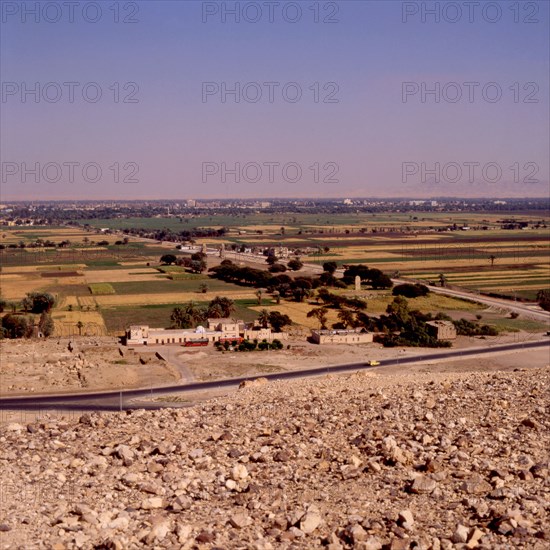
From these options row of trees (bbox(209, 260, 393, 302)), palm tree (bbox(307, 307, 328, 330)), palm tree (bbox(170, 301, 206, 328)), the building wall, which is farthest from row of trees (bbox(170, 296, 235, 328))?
row of trees (bbox(209, 260, 393, 302))

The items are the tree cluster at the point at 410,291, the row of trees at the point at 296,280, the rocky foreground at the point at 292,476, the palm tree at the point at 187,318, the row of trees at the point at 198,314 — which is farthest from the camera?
the row of trees at the point at 296,280

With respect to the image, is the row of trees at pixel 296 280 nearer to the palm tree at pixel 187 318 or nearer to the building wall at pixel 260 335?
the palm tree at pixel 187 318

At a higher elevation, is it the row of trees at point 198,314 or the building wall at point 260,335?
the row of trees at point 198,314

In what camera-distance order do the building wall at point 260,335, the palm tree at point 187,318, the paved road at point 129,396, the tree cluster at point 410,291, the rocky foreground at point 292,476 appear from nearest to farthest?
the rocky foreground at point 292,476, the paved road at point 129,396, the building wall at point 260,335, the palm tree at point 187,318, the tree cluster at point 410,291

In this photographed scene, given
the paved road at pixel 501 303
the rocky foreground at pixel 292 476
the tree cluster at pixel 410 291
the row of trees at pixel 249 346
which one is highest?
the rocky foreground at pixel 292 476

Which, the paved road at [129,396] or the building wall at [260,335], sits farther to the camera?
the building wall at [260,335]

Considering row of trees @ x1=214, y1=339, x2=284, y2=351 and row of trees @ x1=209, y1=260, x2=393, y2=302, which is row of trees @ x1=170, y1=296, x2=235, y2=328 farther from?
row of trees @ x1=209, y1=260, x2=393, y2=302

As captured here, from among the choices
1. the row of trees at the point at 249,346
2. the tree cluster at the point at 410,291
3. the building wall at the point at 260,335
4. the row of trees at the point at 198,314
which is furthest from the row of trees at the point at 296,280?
the row of trees at the point at 249,346

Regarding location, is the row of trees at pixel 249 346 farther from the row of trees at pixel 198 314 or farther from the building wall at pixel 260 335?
the row of trees at pixel 198 314

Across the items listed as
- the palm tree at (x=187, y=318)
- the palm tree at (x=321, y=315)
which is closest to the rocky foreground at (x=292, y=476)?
the palm tree at (x=187, y=318)
